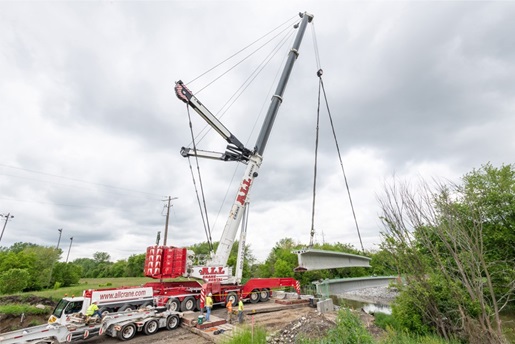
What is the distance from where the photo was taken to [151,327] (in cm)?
1166

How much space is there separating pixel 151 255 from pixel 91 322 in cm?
487

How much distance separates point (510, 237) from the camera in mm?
19297

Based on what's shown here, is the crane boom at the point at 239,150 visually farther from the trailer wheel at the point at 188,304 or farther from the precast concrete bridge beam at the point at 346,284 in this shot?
the precast concrete bridge beam at the point at 346,284

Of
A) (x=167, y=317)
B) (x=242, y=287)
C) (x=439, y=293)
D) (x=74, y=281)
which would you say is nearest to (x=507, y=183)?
(x=439, y=293)

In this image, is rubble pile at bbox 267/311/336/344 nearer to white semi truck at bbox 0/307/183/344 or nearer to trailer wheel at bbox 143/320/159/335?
white semi truck at bbox 0/307/183/344

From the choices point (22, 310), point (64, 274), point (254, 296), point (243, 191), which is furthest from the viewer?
point (64, 274)

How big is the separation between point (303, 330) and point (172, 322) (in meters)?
6.42

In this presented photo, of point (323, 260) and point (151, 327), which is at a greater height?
point (323, 260)

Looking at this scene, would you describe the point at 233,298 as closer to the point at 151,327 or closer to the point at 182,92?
the point at 151,327

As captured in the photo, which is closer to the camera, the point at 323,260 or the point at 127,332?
the point at 127,332

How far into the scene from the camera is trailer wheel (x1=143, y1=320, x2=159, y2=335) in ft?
37.5

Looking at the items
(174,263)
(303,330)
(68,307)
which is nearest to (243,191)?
(174,263)

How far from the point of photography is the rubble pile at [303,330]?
381 inches

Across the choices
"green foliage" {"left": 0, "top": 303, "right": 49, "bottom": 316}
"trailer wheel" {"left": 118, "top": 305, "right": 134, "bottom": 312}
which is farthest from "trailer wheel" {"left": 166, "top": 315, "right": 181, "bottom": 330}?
"green foliage" {"left": 0, "top": 303, "right": 49, "bottom": 316}
